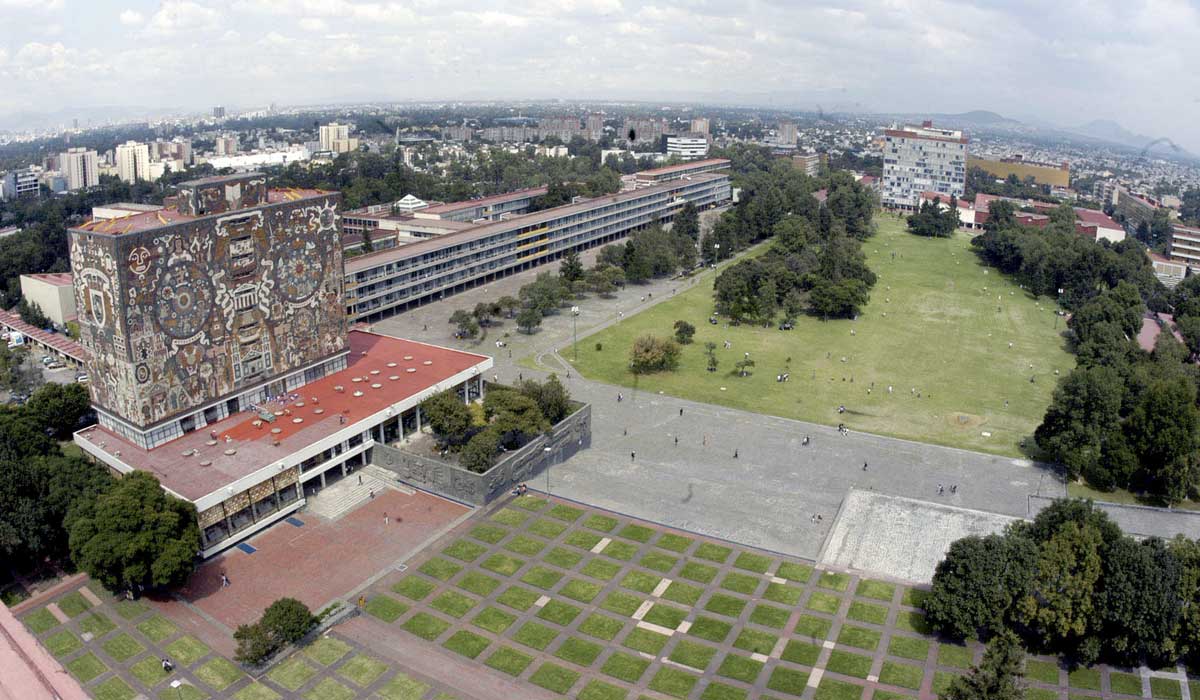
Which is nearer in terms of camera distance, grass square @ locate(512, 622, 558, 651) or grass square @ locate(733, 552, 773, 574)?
grass square @ locate(512, 622, 558, 651)

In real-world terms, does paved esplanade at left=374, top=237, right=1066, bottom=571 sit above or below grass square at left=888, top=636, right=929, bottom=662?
above

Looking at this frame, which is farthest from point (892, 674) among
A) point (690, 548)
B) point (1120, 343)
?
point (1120, 343)

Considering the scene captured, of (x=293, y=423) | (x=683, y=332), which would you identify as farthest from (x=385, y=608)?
(x=683, y=332)

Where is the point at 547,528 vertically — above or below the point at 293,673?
above

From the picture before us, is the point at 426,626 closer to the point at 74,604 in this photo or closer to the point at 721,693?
the point at 721,693

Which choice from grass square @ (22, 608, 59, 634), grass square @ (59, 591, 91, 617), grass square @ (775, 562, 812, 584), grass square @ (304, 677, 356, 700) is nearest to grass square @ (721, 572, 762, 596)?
grass square @ (775, 562, 812, 584)

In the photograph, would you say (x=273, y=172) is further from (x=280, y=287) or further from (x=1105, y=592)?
(x=1105, y=592)

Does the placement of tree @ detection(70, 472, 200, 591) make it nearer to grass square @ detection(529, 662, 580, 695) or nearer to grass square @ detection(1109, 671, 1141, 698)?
grass square @ detection(529, 662, 580, 695)
